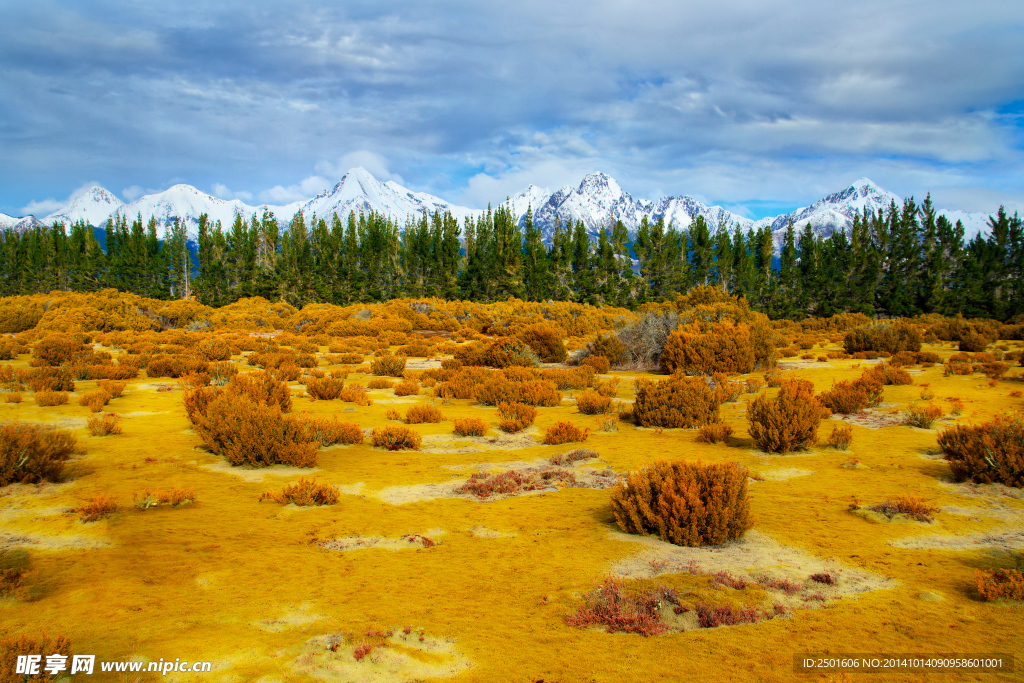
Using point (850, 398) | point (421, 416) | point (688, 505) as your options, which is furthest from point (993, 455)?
point (421, 416)

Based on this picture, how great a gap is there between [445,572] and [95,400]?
32.3ft

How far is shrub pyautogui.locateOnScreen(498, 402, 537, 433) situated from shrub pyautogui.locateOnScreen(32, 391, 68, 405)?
860 cm

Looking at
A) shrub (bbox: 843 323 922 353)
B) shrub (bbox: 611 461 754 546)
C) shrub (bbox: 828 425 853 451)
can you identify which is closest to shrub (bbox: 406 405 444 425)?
shrub (bbox: 611 461 754 546)

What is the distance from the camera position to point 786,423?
8.23 m

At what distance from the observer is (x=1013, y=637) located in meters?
3.35

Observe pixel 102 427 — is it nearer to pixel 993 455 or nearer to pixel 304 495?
pixel 304 495

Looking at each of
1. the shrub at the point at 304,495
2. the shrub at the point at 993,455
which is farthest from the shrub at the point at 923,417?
the shrub at the point at 304,495

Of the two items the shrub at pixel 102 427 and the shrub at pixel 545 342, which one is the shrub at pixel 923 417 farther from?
the shrub at pixel 102 427

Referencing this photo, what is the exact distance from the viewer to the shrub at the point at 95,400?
10666 mm

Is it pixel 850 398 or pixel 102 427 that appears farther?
pixel 850 398

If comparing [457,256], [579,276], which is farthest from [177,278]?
[579,276]

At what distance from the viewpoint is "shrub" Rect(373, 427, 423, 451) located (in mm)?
8820

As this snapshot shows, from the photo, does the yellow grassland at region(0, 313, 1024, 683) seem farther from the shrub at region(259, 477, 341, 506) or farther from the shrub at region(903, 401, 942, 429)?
the shrub at region(903, 401, 942, 429)

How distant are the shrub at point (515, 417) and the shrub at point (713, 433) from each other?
3.07 m
